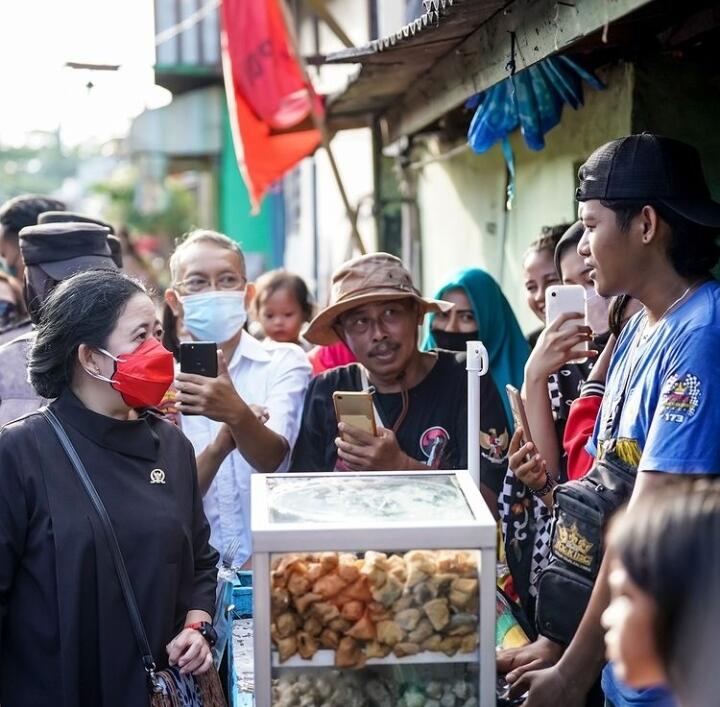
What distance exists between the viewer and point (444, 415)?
375 centimetres

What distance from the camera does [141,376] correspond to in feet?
10.0

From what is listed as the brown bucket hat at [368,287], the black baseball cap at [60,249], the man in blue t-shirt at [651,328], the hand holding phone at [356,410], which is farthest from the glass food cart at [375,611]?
the black baseball cap at [60,249]

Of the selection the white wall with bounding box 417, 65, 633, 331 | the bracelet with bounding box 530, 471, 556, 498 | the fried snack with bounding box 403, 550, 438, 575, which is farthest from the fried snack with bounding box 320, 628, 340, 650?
the white wall with bounding box 417, 65, 633, 331

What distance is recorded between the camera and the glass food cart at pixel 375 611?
7.63 feet

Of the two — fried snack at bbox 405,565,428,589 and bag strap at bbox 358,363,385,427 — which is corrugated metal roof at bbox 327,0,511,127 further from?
fried snack at bbox 405,565,428,589

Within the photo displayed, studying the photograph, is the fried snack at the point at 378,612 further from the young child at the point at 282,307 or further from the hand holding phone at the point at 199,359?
the young child at the point at 282,307

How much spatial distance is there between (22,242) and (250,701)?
2.05m

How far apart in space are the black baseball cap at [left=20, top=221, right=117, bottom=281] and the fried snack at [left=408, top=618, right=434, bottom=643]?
89.3 inches

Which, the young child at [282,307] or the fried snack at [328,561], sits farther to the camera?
the young child at [282,307]

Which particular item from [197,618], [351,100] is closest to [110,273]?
[197,618]

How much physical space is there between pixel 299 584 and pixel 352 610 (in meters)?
0.12

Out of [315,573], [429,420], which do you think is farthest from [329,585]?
[429,420]

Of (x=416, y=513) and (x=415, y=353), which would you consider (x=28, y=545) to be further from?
(x=415, y=353)

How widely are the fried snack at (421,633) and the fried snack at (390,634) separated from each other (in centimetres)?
2
